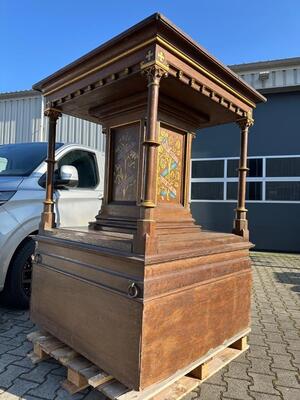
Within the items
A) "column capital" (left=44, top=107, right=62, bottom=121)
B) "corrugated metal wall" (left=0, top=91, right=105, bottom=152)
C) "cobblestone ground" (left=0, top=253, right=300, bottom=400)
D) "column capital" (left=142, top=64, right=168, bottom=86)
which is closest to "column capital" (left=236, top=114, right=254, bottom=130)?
"column capital" (left=142, top=64, right=168, bottom=86)

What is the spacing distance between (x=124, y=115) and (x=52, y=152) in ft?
2.66

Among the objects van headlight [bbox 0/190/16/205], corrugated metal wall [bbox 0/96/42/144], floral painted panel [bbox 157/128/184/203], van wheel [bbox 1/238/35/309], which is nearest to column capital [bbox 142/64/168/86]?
floral painted panel [bbox 157/128/184/203]

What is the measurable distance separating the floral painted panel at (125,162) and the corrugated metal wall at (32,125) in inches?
293

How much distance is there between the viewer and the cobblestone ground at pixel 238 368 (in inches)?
92.0

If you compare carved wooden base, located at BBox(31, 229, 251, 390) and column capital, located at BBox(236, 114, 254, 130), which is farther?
column capital, located at BBox(236, 114, 254, 130)

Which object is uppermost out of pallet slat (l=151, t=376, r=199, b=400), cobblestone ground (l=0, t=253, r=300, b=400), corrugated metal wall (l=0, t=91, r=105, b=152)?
corrugated metal wall (l=0, t=91, r=105, b=152)

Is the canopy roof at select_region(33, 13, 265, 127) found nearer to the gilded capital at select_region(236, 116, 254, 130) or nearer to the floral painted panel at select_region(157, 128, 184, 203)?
the gilded capital at select_region(236, 116, 254, 130)

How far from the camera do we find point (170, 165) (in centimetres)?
295

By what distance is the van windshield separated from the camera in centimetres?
414

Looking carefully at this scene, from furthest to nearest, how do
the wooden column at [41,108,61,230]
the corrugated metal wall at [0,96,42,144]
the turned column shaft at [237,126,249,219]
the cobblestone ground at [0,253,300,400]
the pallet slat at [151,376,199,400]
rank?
the corrugated metal wall at [0,96,42,144], the turned column shaft at [237,126,249,219], the wooden column at [41,108,61,230], the cobblestone ground at [0,253,300,400], the pallet slat at [151,376,199,400]

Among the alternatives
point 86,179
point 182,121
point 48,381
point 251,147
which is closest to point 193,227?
point 182,121

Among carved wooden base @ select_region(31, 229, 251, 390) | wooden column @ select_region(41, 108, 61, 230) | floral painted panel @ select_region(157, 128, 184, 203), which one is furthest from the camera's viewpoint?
wooden column @ select_region(41, 108, 61, 230)

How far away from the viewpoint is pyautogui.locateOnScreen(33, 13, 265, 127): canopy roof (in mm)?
2088

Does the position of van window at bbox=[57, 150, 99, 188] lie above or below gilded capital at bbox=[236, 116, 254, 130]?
below
